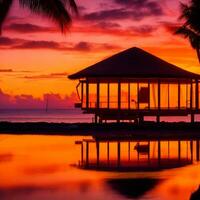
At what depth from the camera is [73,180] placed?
14414 mm

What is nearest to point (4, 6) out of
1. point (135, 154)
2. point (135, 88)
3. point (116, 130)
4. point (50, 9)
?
point (50, 9)

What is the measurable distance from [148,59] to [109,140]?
972cm

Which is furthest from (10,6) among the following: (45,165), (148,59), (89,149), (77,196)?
(148,59)

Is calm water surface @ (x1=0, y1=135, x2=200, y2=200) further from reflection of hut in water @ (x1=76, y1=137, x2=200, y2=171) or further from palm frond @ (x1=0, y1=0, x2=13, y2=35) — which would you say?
palm frond @ (x1=0, y1=0, x2=13, y2=35)

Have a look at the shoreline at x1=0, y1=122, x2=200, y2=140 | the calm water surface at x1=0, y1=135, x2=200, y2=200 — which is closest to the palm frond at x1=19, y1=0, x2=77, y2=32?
the calm water surface at x1=0, y1=135, x2=200, y2=200

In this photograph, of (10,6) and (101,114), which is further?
(101,114)

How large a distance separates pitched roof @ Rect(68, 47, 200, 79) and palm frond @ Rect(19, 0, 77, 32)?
1823 centimetres

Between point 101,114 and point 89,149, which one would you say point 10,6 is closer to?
point 89,149

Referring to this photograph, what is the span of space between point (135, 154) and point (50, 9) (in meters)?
7.86

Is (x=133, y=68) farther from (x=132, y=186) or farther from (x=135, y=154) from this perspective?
(x=132, y=186)

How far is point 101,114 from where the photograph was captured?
109 feet

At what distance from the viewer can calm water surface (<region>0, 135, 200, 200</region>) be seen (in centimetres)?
1230

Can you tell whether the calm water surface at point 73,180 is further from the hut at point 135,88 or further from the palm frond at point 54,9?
the hut at point 135,88

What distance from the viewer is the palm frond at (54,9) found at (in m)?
13.6
